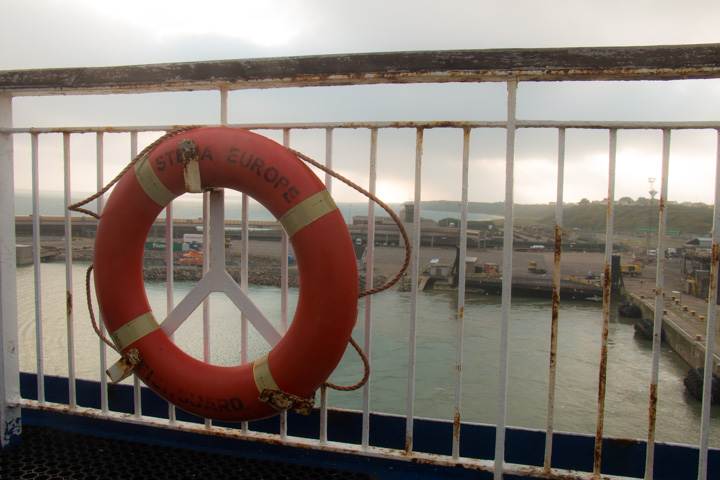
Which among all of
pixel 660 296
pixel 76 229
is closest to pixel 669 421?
pixel 660 296

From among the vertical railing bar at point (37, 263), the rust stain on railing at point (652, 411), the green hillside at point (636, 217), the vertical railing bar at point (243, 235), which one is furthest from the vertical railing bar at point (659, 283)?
the green hillside at point (636, 217)

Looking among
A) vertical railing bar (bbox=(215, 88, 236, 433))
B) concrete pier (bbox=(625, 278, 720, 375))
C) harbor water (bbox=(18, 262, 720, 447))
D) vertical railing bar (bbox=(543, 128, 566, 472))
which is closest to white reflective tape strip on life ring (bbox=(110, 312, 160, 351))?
vertical railing bar (bbox=(215, 88, 236, 433))

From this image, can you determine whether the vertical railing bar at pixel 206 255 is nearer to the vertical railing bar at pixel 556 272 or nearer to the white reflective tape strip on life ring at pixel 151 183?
the white reflective tape strip on life ring at pixel 151 183

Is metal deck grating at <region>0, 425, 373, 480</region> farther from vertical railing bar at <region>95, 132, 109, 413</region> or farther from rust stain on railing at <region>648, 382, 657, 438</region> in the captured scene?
rust stain on railing at <region>648, 382, 657, 438</region>

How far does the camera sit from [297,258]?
3.62 ft

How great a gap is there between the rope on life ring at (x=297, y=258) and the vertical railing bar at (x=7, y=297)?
14.7 inches

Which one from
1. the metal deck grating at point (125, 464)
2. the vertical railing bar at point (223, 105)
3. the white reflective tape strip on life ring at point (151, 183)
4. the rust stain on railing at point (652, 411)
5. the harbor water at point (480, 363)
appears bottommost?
the harbor water at point (480, 363)

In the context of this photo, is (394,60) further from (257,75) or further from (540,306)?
(540,306)

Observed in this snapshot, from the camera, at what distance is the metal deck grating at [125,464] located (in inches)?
46.2

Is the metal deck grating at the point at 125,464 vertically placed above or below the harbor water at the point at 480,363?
above

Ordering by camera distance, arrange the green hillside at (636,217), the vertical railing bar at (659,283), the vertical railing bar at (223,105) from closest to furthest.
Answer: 1. the vertical railing bar at (659,283)
2. the vertical railing bar at (223,105)
3. the green hillside at (636,217)

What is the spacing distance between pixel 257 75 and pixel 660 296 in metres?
1.03

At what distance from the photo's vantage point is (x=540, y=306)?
27.6 meters

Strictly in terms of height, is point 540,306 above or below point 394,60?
below
